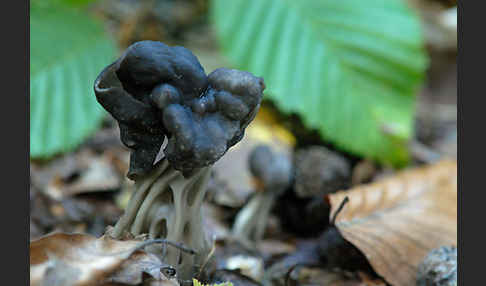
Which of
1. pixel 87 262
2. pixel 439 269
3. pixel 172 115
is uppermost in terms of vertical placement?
pixel 172 115

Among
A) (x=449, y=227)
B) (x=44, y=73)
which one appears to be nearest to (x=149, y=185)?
(x=449, y=227)

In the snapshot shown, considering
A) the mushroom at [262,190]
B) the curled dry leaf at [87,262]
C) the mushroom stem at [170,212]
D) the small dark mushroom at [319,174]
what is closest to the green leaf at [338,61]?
the small dark mushroom at [319,174]

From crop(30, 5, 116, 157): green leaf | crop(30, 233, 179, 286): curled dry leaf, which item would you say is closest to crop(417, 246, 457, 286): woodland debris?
crop(30, 233, 179, 286): curled dry leaf

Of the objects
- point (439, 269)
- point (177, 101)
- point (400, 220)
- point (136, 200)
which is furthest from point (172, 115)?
point (400, 220)

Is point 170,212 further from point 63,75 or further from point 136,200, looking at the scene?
point 63,75

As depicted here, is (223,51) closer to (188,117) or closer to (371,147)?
(371,147)

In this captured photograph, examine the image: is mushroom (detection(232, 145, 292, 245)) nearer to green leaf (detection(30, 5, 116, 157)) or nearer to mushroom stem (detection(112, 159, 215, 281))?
mushroom stem (detection(112, 159, 215, 281))

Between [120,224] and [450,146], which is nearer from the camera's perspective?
[120,224]
